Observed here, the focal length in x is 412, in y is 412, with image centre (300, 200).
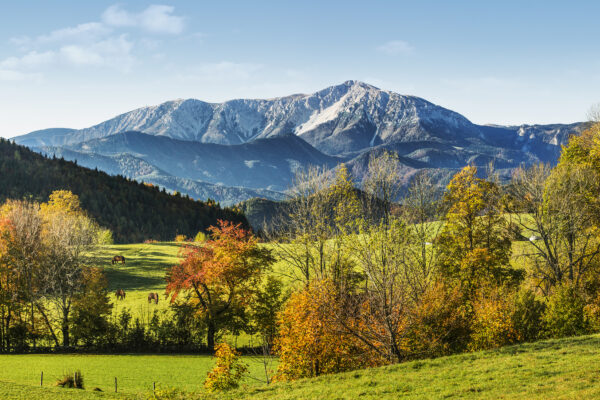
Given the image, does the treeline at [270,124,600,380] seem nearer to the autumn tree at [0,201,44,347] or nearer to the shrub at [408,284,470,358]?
the shrub at [408,284,470,358]

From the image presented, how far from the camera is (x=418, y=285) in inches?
1548

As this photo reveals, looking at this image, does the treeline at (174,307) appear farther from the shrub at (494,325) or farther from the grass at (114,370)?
the shrub at (494,325)

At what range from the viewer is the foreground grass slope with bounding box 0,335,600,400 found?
19.2m

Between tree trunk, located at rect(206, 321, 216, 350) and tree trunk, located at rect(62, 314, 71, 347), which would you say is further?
tree trunk, located at rect(206, 321, 216, 350)

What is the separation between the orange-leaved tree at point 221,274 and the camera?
1858 inches

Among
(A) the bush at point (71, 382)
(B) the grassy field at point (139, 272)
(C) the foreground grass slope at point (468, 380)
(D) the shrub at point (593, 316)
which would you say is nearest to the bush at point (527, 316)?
(D) the shrub at point (593, 316)

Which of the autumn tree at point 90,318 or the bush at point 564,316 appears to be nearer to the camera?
the bush at point 564,316

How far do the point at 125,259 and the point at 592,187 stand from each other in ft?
296

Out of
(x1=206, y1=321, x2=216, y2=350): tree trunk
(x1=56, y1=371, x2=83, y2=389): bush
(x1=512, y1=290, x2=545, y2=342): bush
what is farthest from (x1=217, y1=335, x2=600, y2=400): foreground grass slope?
(x1=206, y1=321, x2=216, y2=350): tree trunk

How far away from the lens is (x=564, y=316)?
35.8 meters

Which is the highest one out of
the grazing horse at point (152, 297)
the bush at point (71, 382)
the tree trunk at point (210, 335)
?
the bush at point (71, 382)

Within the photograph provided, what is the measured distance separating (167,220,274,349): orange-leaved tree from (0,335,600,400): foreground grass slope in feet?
52.9

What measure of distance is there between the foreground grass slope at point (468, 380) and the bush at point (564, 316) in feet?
24.2

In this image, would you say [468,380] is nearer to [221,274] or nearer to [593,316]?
[593,316]
